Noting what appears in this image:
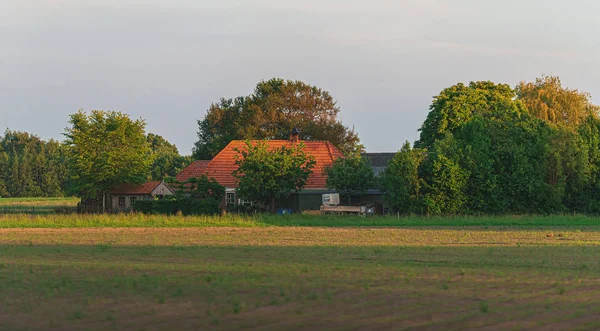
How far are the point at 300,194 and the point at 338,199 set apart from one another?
4179mm

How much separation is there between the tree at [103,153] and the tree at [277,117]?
15.1 m

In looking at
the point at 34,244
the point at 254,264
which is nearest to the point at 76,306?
the point at 254,264

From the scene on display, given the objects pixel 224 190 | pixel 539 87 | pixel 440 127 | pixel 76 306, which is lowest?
pixel 76 306

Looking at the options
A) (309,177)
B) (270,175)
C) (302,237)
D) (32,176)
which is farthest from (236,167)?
(32,176)

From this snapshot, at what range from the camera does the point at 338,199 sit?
5034cm

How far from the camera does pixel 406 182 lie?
48.0 meters

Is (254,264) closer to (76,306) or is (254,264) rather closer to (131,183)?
(76,306)

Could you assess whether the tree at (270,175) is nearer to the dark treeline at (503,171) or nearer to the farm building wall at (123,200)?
the dark treeline at (503,171)

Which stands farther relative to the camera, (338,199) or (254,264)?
(338,199)

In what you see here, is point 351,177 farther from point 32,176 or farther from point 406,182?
point 32,176

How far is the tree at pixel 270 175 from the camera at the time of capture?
50.7 metres

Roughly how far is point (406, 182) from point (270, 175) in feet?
28.9

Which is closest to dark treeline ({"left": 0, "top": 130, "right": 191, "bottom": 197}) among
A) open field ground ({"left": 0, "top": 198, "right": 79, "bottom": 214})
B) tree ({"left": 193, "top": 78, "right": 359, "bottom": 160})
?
open field ground ({"left": 0, "top": 198, "right": 79, "bottom": 214})

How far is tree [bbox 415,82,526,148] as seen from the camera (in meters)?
65.1
